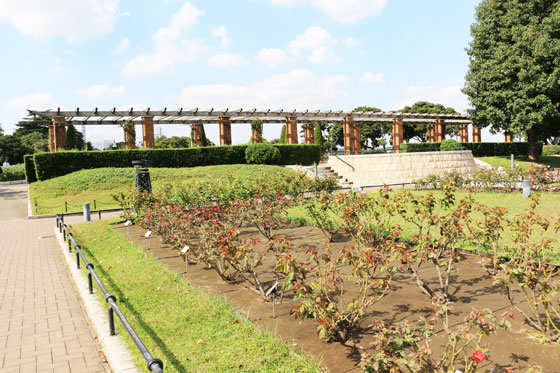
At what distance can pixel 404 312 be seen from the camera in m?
5.14

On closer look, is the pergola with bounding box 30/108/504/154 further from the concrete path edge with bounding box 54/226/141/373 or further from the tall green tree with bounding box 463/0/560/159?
the concrete path edge with bounding box 54/226/141/373

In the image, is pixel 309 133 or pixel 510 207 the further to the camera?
pixel 309 133

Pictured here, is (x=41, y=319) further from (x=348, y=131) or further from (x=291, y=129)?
(x=348, y=131)

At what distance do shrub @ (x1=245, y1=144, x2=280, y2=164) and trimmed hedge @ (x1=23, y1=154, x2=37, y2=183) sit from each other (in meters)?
15.6

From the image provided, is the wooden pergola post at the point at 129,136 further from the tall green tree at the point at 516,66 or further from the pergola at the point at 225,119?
the tall green tree at the point at 516,66

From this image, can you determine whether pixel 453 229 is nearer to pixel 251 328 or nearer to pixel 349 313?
pixel 349 313

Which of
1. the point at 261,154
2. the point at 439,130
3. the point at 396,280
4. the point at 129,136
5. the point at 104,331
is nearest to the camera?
the point at 104,331

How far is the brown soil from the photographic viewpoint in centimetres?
397

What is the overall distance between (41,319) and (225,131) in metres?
30.2

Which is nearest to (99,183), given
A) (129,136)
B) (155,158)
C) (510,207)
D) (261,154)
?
(155,158)

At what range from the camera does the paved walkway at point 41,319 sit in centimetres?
471

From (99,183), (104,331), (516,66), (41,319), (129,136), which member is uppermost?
(516,66)

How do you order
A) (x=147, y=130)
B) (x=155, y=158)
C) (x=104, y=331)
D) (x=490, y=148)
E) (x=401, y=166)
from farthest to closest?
(x=490, y=148)
(x=147, y=130)
(x=155, y=158)
(x=401, y=166)
(x=104, y=331)

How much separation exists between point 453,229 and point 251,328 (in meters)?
3.35
